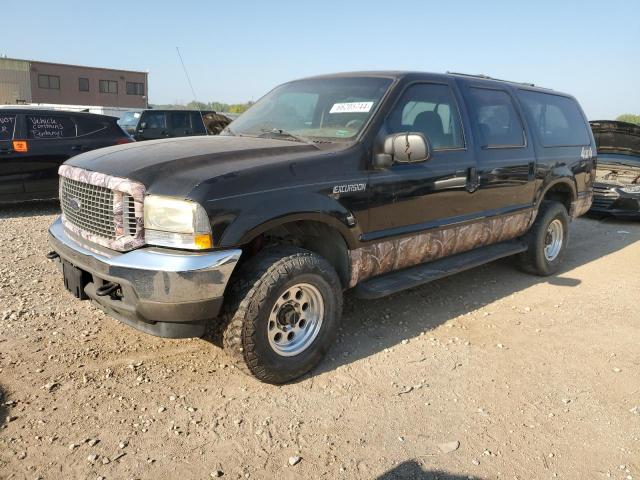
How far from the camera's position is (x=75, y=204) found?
11.2 feet

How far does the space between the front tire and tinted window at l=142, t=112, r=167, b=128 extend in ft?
42.9

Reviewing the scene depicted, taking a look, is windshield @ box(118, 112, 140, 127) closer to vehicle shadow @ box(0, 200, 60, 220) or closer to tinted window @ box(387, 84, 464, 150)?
vehicle shadow @ box(0, 200, 60, 220)

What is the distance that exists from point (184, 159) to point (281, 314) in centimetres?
111

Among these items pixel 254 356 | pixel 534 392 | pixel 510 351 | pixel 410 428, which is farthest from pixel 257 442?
pixel 510 351

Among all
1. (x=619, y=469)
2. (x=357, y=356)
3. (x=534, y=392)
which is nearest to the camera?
(x=619, y=469)

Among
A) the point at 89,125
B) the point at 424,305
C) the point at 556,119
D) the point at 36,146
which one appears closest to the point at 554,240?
the point at 556,119

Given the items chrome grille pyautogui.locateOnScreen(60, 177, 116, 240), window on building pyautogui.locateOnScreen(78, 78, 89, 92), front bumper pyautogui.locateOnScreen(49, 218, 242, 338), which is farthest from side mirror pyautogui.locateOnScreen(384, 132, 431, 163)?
window on building pyautogui.locateOnScreen(78, 78, 89, 92)

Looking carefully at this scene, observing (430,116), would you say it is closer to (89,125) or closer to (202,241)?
(202,241)

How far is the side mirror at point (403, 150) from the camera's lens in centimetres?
354

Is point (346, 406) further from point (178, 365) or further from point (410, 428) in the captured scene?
point (178, 365)

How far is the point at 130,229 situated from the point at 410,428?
1.92 meters

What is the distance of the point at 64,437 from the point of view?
2695 millimetres

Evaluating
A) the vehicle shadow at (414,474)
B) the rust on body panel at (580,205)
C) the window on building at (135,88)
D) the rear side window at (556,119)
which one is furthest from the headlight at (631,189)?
the window on building at (135,88)

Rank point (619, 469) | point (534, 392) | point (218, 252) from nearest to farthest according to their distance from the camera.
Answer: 1. point (619, 469)
2. point (218, 252)
3. point (534, 392)
